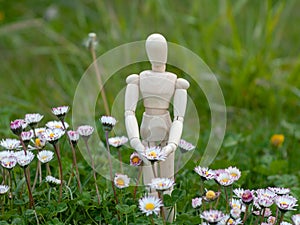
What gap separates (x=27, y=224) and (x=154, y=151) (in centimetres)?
42

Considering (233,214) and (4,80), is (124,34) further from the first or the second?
(233,214)

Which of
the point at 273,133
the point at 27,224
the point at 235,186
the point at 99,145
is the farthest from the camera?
the point at 273,133

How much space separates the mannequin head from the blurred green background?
Result: 71 centimetres

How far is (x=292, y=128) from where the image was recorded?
100 inches

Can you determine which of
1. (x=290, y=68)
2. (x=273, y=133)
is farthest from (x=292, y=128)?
(x=290, y=68)

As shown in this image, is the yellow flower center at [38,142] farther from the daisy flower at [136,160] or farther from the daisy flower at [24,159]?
the daisy flower at [136,160]

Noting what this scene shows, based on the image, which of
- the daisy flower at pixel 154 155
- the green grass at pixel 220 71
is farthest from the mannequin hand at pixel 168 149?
the green grass at pixel 220 71

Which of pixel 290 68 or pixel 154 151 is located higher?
pixel 290 68

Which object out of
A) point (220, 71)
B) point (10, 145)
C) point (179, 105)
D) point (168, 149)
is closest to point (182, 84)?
point (179, 105)

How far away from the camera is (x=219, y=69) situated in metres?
3.13

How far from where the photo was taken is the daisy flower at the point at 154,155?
4.32 ft

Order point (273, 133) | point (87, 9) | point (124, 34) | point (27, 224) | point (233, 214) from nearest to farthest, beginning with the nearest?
point (233, 214), point (27, 224), point (273, 133), point (124, 34), point (87, 9)

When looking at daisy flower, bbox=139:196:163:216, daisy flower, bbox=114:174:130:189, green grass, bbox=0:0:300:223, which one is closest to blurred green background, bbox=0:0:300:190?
green grass, bbox=0:0:300:223

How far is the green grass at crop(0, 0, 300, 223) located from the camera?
2330mm
